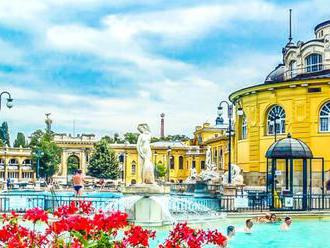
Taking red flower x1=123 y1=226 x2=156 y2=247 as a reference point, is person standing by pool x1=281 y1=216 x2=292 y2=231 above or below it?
below

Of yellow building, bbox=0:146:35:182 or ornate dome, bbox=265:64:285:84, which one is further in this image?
yellow building, bbox=0:146:35:182

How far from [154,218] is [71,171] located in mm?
99276

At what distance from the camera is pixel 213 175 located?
42.6 metres

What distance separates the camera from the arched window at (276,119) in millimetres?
47375

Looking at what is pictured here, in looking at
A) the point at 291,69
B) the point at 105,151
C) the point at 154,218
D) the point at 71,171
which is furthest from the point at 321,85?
the point at 71,171

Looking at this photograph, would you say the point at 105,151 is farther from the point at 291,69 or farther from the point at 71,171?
the point at 291,69

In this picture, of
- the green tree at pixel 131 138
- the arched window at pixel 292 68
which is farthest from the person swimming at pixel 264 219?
the green tree at pixel 131 138

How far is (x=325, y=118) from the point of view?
45.5 meters

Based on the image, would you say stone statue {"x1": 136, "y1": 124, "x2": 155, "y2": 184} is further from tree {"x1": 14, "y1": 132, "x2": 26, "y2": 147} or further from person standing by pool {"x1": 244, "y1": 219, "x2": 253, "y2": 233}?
tree {"x1": 14, "y1": 132, "x2": 26, "y2": 147}

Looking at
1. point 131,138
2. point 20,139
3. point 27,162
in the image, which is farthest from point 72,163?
point 20,139

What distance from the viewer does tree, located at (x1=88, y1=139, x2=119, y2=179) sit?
90.5 meters

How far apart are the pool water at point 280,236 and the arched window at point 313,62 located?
28831 millimetres

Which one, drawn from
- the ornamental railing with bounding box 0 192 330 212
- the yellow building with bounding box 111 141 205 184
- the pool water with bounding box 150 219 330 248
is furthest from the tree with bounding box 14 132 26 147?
the pool water with bounding box 150 219 330 248

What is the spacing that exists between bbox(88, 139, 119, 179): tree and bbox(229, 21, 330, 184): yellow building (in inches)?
1512
